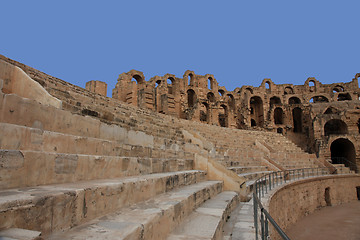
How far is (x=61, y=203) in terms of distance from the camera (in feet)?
5.45

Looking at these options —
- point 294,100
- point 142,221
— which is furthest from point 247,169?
point 294,100

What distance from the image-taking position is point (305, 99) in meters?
32.3

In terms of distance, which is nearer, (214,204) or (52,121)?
(52,121)

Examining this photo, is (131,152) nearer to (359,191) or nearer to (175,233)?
(175,233)

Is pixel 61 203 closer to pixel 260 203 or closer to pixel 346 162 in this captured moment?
pixel 260 203

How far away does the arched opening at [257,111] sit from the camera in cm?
3162

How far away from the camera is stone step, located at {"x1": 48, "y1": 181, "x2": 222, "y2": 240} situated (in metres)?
1.66

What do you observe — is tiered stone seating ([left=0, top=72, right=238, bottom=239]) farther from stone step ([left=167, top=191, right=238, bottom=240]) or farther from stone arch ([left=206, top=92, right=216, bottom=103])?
stone arch ([left=206, top=92, right=216, bottom=103])

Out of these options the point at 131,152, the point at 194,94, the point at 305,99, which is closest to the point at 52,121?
the point at 131,152

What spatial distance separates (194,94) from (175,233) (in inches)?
1088

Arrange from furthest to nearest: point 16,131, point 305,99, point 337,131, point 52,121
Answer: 1. point 305,99
2. point 337,131
3. point 52,121
4. point 16,131

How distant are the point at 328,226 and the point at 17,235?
38.9ft

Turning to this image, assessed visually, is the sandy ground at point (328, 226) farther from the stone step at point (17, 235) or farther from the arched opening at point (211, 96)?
the arched opening at point (211, 96)

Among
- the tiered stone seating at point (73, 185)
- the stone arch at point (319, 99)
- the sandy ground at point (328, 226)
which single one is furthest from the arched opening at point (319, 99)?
the tiered stone seating at point (73, 185)
